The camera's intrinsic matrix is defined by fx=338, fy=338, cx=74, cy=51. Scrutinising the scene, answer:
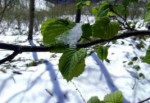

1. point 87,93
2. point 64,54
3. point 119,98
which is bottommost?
point 87,93

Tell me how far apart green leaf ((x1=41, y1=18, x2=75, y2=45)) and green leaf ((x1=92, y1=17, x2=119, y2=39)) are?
0.15 feet

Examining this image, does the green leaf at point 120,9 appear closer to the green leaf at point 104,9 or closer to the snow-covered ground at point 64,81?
the green leaf at point 104,9

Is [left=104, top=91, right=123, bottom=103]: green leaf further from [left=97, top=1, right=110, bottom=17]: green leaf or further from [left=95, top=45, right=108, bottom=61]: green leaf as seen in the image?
[left=97, top=1, right=110, bottom=17]: green leaf

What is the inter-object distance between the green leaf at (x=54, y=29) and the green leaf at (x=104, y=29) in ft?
0.15

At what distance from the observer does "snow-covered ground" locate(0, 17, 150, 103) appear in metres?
3.85

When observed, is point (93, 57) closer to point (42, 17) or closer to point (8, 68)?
point (8, 68)

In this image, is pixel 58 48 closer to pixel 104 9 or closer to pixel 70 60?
pixel 70 60

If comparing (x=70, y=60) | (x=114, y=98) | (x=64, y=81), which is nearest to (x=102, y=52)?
(x=114, y=98)

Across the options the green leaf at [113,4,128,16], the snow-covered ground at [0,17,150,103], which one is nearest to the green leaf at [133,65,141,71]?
the snow-covered ground at [0,17,150,103]

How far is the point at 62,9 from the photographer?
13648mm

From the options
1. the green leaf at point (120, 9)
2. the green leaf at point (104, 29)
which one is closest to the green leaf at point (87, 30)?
the green leaf at point (104, 29)

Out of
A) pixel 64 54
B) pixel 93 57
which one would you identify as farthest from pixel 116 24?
pixel 93 57

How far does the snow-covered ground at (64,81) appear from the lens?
3850 millimetres

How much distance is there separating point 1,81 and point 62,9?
979 centimetres
